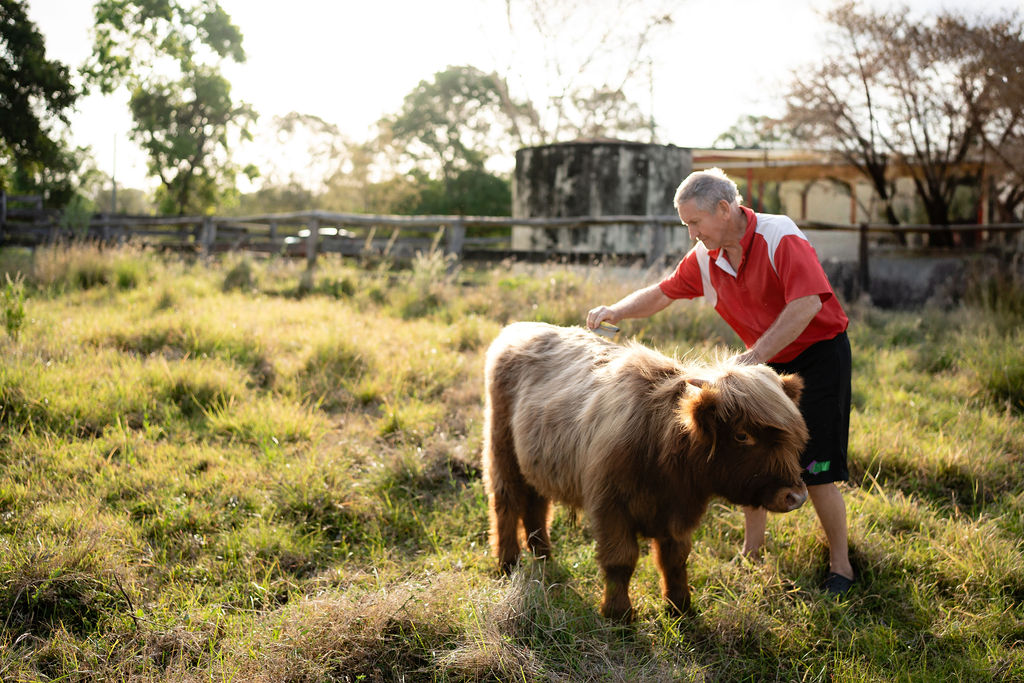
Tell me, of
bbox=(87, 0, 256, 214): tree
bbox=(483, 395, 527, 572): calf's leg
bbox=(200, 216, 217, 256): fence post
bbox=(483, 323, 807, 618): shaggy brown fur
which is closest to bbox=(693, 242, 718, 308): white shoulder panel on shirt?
bbox=(483, 323, 807, 618): shaggy brown fur

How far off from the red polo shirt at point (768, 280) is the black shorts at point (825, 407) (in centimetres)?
8

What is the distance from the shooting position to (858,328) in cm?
935

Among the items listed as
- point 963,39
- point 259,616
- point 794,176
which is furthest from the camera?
→ point 794,176

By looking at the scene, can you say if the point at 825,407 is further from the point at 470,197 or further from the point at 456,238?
the point at 470,197

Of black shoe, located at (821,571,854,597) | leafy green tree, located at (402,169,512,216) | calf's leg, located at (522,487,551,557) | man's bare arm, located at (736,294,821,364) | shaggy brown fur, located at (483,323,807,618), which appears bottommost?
black shoe, located at (821,571,854,597)

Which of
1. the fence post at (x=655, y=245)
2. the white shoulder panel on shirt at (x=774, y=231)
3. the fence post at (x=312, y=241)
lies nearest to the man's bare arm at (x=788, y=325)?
the white shoulder panel on shirt at (x=774, y=231)

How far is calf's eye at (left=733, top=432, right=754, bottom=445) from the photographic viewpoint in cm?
273

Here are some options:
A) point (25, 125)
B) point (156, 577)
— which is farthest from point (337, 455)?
point (25, 125)

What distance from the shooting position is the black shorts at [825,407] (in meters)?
3.54

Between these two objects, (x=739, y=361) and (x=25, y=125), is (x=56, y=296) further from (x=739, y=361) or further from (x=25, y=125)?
(x=739, y=361)

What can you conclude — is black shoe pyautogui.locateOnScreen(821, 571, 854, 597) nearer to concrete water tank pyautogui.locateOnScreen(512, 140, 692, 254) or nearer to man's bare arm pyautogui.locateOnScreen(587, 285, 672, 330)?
man's bare arm pyautogui.locateOnScreen(587, 285, 672, 330)

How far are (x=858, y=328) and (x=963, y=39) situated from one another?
6.91 metres

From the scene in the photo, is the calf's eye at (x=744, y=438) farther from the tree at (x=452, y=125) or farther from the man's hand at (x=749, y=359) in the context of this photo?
the tree at (x=452, y=125)

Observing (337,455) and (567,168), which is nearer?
(337,455)
